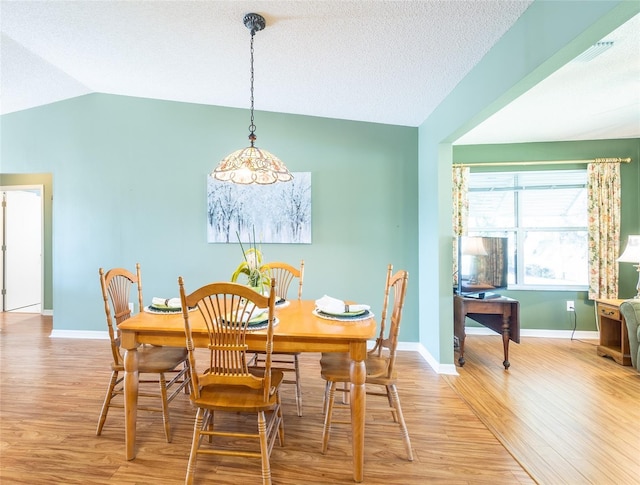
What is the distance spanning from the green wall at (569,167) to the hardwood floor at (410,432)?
91 centimetres

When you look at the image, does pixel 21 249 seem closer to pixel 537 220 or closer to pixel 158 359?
pixel 158 359

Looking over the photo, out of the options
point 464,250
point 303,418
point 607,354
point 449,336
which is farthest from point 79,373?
point 607,354

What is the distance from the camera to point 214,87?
129 inches

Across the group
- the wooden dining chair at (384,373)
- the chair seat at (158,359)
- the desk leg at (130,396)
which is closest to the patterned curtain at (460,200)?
the wooden dining chair at (384,373)

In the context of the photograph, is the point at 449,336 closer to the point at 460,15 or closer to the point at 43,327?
the point at 460,15

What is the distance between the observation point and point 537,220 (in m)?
4.10

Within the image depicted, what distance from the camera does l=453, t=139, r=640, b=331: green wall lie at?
3.79 metres

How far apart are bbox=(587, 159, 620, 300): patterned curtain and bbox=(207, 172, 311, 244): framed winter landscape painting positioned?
3402 mm

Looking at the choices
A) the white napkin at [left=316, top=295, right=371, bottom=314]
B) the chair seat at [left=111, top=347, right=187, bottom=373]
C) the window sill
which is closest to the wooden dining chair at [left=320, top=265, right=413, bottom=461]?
the white napkin at [left=316, top=295, right=371, bottom=314]

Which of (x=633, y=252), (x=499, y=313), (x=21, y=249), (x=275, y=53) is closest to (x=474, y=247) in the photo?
(x=499, y=313)

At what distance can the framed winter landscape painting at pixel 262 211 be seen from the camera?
368 centimetres

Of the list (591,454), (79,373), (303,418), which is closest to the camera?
(591,454)

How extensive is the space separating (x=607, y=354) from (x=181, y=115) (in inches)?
212

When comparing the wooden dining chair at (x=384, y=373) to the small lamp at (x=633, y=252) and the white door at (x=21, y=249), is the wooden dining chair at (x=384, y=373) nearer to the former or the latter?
the small lamp at (x=633, y=252)
